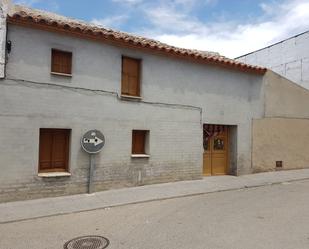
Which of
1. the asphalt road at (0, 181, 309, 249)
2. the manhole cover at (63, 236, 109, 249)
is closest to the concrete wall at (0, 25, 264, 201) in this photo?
the asphalt road at (0, 181, 309, 249)

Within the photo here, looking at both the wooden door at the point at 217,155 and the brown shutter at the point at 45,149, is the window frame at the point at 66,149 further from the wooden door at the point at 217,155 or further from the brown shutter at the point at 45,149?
the wooden door at the point at 217,155

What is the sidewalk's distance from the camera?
25.7ft

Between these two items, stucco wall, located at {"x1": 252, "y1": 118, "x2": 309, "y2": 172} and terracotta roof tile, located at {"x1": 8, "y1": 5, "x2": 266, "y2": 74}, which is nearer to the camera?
terracotta roof tile, located at {"x1": 8, "y1": 5, "x2": 266, "y2": 74}

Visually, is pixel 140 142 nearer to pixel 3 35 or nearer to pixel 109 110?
pixel 109 110

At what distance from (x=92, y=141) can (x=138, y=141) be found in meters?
1.90

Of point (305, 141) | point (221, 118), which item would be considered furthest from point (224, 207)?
point (305, 141)

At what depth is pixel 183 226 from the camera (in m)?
6.70

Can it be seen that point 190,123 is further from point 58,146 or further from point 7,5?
point 7,5

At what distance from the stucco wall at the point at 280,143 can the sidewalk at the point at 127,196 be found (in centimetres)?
95

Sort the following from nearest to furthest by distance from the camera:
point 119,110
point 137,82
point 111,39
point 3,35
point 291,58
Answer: point 3,35 < point 111,39 < point 119,110 < point 137,82 < point 291,58

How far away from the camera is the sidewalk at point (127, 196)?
7.82 meters

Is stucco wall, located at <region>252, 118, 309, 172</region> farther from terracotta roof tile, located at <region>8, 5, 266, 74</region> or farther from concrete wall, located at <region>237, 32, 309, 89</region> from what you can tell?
concrete wall, located at <region>237, 32, 309, 89</region>

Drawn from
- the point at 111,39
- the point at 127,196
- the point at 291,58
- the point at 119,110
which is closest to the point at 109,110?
the point at 119,110

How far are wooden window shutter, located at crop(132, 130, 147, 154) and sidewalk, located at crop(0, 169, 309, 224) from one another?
122 centimetres
